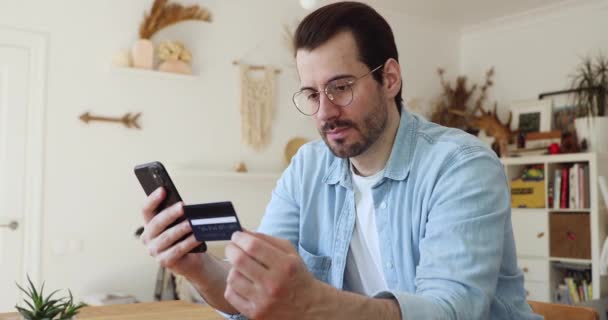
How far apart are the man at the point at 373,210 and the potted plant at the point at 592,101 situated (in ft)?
11.5

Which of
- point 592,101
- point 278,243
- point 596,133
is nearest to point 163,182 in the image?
point 278,243

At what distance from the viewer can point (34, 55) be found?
3.86 m

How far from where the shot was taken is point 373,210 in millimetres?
1469

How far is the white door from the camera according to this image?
12.4ft

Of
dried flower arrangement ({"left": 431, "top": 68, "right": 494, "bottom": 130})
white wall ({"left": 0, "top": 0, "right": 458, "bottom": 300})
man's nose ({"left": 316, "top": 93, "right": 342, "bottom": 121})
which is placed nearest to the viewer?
man's nose ({"left": 316, "top": 93, "right": 342, "bottom": 121})

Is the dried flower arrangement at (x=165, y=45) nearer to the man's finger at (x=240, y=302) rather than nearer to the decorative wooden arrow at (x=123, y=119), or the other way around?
the decorative wooden arrow at (x=123, y=119)

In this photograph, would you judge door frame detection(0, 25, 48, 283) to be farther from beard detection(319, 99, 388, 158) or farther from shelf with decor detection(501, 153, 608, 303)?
shelf with decor detection(501, 153, 608, 303)

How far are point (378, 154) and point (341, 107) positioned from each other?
0.17 metres

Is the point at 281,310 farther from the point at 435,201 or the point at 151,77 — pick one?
the point at 151,77

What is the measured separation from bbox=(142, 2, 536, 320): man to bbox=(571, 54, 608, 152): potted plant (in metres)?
3.51

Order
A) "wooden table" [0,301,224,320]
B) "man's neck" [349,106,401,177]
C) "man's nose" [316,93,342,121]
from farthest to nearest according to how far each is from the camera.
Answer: "wooden table" [0,301,224,320]
"man's neck" [349,106,401,177]
"man's nose" [316,93,342,121]

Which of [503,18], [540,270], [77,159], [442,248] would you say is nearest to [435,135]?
[442,248]

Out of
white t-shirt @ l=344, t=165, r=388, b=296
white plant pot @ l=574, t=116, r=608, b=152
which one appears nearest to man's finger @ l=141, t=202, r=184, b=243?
white t-shirt @ l=344, t=165, r=388, b=296

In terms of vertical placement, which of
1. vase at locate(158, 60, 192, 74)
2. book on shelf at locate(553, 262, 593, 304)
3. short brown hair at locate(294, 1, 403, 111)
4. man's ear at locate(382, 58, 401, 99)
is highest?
vase at locate(158, 60, 192, 74)
